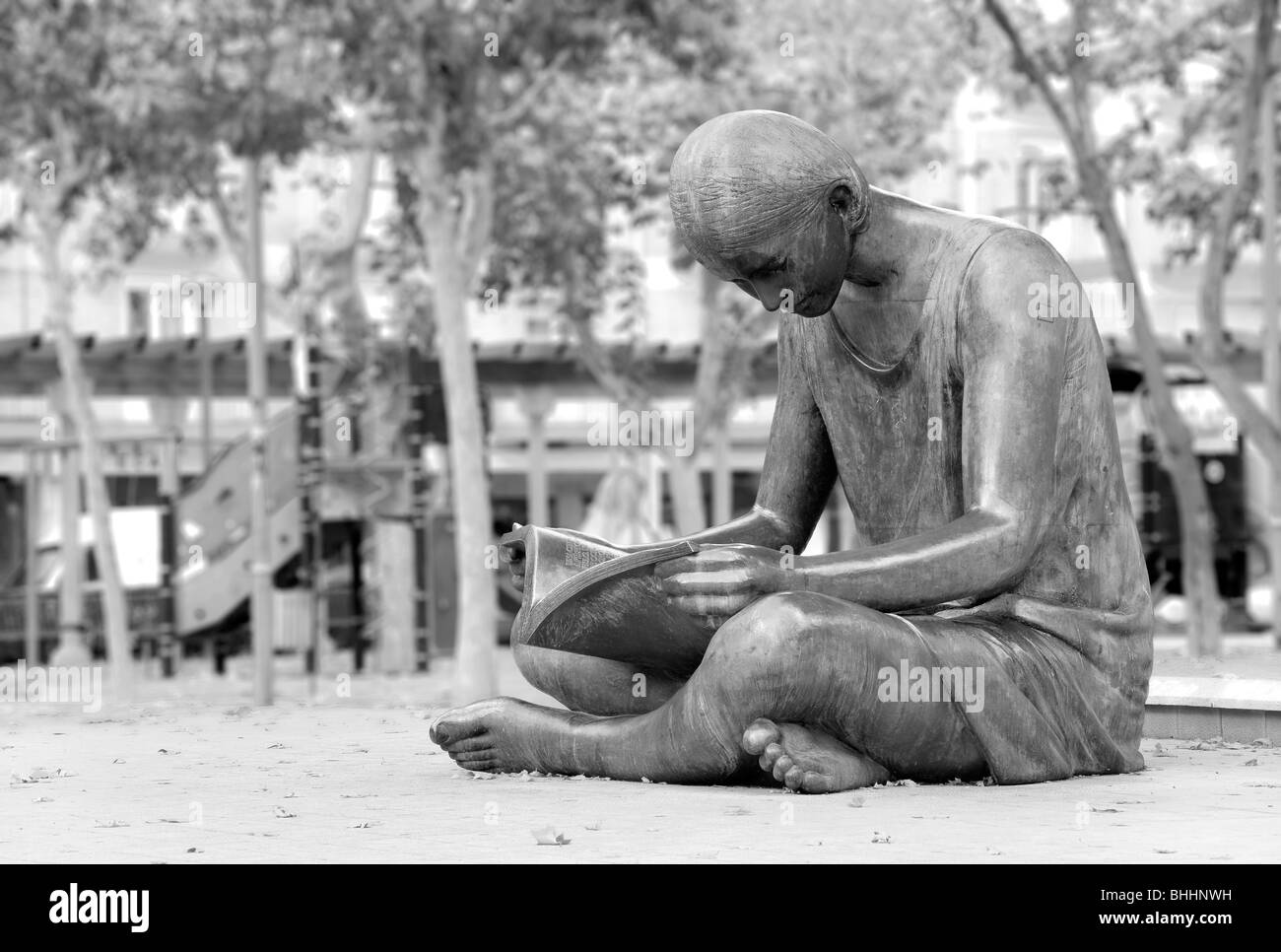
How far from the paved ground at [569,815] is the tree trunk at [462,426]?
7.89 meters

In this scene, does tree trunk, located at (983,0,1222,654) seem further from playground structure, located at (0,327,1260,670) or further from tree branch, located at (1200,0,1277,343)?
playground structure, located at (0,327,1260,670)

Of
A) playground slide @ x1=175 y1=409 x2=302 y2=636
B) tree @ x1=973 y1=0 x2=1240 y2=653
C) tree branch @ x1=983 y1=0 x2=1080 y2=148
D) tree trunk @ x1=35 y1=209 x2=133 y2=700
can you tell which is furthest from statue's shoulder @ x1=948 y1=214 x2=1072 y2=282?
playground slide @ x1=175 y1=409 x2=302 y2=636

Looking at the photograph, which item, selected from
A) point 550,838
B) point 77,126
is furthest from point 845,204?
point 77,126

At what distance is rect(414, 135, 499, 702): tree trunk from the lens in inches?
586

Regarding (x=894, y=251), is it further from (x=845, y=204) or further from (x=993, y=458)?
(x=993, y=458)

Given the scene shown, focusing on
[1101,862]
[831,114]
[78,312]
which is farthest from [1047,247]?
[78,312]

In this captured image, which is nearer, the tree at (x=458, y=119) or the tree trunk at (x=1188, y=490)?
the tree at (x=458, y=119)

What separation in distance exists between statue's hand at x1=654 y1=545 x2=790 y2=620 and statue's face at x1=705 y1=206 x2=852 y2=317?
2.03 ft

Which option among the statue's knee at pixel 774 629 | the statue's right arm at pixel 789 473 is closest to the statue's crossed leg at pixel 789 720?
the statue's knee at pixel 774 629

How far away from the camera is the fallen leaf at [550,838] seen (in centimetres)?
429

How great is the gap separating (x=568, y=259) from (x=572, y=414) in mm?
19615

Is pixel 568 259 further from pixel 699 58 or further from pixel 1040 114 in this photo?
pixel 1040 114

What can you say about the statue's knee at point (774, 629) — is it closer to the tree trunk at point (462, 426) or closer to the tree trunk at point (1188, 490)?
the tree trunk at point (462, 426)
